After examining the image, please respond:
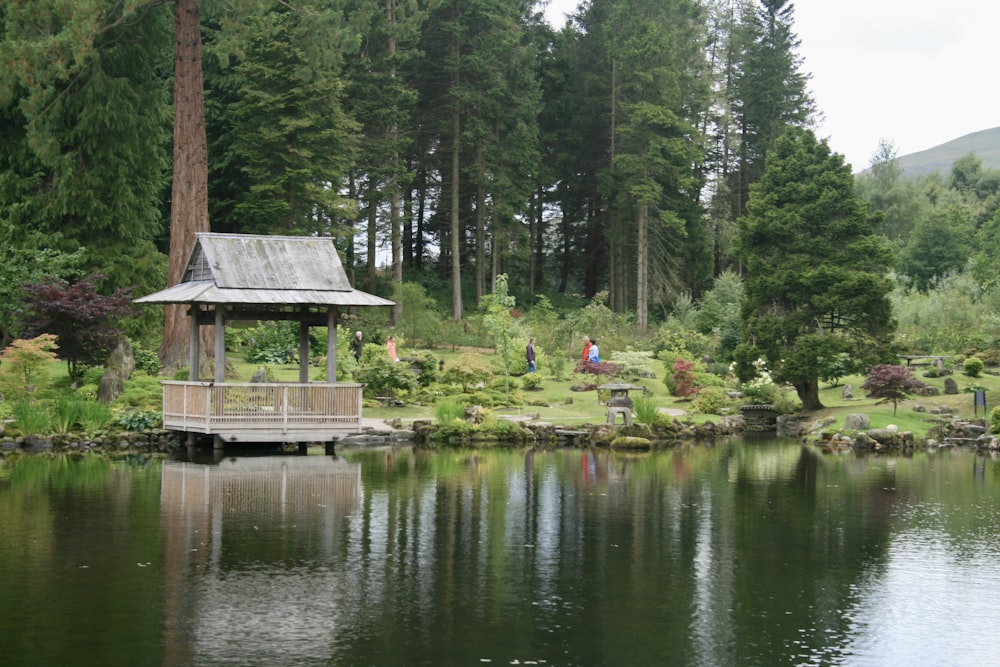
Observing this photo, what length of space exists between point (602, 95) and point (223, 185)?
21625 mm

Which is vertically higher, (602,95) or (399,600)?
(602,95)

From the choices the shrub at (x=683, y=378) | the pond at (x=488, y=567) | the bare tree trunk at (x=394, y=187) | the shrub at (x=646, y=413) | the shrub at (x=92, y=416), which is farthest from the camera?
the bare tree trunk at (x=394, y=187)

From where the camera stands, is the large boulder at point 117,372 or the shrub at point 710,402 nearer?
the large boulder at point 117,372

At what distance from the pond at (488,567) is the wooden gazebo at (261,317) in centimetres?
277

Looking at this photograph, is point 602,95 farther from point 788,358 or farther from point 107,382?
point 107,382

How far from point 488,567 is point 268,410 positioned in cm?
1258

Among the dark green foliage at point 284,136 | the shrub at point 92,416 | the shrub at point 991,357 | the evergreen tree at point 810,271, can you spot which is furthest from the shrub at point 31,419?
the shrub at point 991,357

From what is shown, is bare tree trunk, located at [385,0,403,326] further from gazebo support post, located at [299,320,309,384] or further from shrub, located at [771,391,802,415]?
gazebo support post, located at [299,320,309,384]

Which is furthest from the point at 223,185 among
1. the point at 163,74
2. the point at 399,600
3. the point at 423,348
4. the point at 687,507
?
the point at 399,600

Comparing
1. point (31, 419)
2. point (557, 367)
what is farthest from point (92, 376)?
point (557, 367)

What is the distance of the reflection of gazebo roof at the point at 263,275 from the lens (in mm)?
24281

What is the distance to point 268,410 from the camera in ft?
79.7

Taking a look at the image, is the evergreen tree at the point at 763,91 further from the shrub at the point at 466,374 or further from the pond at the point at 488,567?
the pond at the point at 488,567

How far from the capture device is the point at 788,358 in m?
31.7
